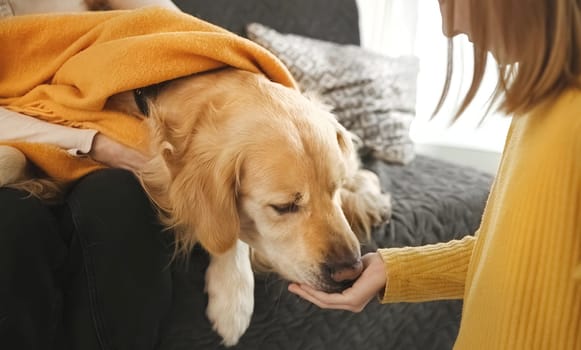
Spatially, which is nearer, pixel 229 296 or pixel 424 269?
pixel 424 269

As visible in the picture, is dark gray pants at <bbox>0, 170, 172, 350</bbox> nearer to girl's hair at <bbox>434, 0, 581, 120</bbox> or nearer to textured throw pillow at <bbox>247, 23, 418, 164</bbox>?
girl's hair at <bbox>434, 0, 581, 120</bbox>

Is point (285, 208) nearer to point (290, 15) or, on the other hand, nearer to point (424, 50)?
point (290, 15)

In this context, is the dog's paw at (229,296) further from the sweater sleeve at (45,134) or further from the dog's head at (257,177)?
the sweater sleeve at (45,134)

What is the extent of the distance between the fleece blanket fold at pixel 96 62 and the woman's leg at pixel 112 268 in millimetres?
130

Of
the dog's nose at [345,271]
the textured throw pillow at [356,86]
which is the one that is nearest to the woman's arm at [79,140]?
the dog's nose at [345,271]

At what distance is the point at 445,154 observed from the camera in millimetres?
2266

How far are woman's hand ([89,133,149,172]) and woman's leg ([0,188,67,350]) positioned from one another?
0.62 feet

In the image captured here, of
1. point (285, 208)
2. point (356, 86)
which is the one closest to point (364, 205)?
point (285, 208)

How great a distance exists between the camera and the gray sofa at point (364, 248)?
3.74 feet

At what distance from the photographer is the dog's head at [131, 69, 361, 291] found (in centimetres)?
101

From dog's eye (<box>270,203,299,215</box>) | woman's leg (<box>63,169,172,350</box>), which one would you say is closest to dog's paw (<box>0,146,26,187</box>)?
woman's leg (<box>63,169,172,350</box>)

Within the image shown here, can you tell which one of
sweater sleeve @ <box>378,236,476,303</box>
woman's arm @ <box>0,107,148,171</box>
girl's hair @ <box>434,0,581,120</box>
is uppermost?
girl's hair @ <box>434,0,581,120</box>

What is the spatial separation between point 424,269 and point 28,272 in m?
0.61

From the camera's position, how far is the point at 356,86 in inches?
67.7
